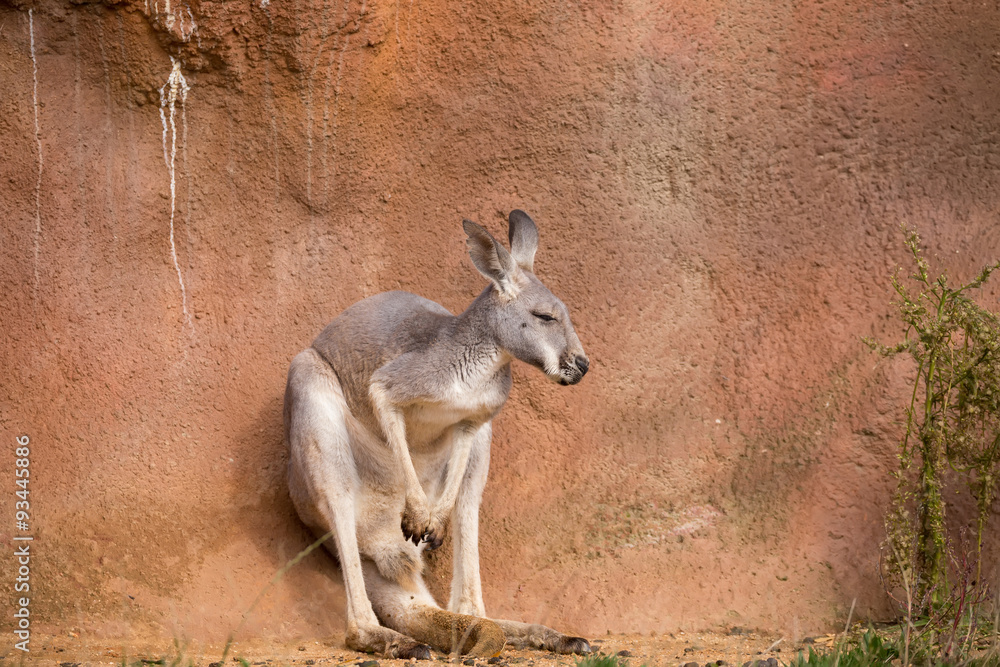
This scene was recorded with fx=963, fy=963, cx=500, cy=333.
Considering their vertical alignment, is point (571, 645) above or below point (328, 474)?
below

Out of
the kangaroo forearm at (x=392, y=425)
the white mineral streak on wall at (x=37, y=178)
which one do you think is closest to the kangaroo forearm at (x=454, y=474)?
the kangaroo forearm at (x=392, y=425)

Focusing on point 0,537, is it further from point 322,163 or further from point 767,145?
point 767,145

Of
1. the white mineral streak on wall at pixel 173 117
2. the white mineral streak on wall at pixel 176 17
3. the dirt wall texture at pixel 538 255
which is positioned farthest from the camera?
the white mineral streak on wall at pixel 173 117

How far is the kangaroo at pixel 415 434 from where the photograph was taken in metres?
4.57

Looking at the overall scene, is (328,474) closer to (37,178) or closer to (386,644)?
(386,644)

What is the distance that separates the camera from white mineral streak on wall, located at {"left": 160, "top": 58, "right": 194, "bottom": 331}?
557 centimetres

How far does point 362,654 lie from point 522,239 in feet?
7.18

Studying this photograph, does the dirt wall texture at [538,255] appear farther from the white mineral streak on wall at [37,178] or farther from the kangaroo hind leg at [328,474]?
the kangaroo hind leg at [328,474]

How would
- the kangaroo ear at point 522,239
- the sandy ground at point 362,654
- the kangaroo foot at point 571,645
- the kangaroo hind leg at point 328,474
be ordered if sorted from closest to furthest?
the sandy ground at point 362,654 < the kangaroo foot at point 571,645 < the kangaroo hind leg at point 328,474 < the kangaroo ear at point 522,239

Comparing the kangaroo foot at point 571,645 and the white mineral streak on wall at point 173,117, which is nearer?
the kangaroo foot at point 571,645

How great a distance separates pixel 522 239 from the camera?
502cm

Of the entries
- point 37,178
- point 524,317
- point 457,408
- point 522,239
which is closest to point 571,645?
point 457,408

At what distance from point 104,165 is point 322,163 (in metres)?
1.25

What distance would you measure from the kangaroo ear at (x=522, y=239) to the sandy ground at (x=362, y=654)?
1.93 m
